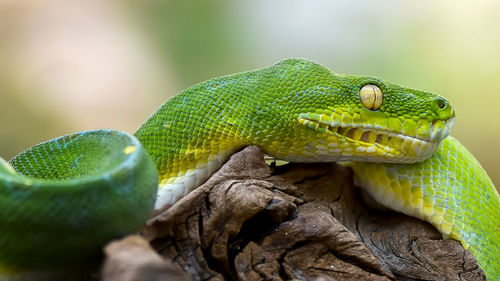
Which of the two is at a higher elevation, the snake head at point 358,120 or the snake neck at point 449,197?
the snake head at point 358,120

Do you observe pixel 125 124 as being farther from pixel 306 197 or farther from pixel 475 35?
pixel 475 35

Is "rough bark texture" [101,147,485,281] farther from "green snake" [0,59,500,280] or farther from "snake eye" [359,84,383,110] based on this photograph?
"snake eye" [359,84,383,110]

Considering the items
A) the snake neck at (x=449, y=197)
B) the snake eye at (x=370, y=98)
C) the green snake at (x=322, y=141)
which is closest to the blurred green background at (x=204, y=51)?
the snake neck at (x=449, y=197)

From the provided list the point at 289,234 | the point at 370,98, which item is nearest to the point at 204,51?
the point at 370,98

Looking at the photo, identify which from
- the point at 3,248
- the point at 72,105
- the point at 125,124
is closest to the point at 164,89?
the point at 125,124

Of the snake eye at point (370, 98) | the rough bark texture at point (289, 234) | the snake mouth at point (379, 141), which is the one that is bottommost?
the rough bark texture at point (289, 234)

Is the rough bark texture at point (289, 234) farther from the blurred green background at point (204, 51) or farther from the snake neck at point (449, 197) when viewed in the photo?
the blurred green background at point (204, 51)

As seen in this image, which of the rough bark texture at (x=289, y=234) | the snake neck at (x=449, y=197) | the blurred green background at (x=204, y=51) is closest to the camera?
the rough bark texture at (x=289, y=234)
